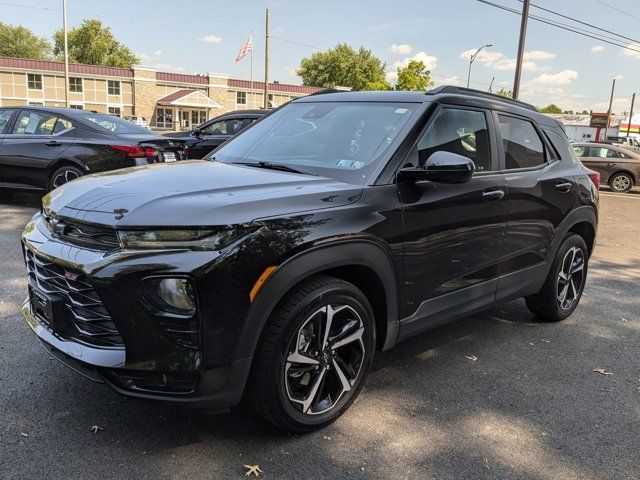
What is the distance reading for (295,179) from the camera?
2957 mm

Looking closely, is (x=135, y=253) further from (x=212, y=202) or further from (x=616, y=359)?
(x=616, y=359)

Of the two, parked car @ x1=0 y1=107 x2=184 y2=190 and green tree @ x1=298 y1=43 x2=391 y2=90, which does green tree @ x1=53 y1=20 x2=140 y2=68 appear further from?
parked car @ x1=0 y1=107 x2=184 y2=190

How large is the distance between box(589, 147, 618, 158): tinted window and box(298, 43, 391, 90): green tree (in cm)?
5782

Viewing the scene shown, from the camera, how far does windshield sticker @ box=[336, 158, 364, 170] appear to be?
3127mm

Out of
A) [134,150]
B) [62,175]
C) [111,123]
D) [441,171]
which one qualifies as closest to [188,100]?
[111,123]

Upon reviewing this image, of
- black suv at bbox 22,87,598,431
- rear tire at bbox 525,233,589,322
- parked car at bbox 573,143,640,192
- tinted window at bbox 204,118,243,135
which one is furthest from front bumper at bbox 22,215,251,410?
parked car at bbox 573,143,640,192

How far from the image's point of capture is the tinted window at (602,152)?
17.9 metres

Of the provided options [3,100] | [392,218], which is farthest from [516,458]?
[3,100]

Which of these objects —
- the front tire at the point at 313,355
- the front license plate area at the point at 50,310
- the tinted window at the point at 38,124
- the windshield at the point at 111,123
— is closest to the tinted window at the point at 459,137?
the front tire at the point at 313,355

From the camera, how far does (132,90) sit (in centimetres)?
5809

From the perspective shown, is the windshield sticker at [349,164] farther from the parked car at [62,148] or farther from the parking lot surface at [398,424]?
the parked car at [62,148]

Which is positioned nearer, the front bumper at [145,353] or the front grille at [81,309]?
the front bumper at [145,353]

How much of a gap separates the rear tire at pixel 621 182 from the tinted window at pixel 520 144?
51.2ft

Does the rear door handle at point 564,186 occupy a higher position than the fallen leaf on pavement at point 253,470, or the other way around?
the rear door handle at point 564,186
